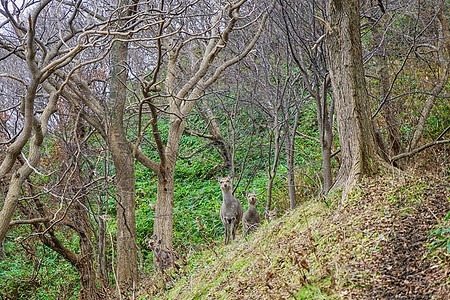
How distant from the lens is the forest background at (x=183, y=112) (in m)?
5.98

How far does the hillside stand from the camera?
12.5 ft

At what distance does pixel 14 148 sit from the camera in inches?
219

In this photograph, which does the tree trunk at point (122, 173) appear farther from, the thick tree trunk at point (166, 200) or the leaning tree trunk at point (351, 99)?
the leaning tree trunk at point (351, 99)

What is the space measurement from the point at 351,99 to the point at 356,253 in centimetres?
212

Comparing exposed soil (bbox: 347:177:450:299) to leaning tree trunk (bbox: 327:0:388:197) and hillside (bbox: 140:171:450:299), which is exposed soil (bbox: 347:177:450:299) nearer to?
hillside (bbox: 140:171:450:299)

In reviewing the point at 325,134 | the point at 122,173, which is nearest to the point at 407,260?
the point at 325,134

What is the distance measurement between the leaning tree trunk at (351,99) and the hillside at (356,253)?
10.5 inches

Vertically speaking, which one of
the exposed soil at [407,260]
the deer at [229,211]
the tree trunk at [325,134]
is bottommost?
the exposed soil at [407,260]

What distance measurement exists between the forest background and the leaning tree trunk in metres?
0.02

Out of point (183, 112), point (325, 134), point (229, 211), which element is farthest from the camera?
point (183, 112)

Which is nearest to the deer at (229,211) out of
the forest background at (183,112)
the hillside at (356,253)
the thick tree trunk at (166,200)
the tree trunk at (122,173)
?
the forest background at (183,112)

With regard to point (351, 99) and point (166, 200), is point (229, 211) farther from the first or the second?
point (351, 99)

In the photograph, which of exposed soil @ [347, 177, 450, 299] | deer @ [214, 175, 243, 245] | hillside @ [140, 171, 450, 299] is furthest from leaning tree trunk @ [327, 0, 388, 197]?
deer @ [214, 175, 243, 245]

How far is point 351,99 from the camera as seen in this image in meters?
5.75
